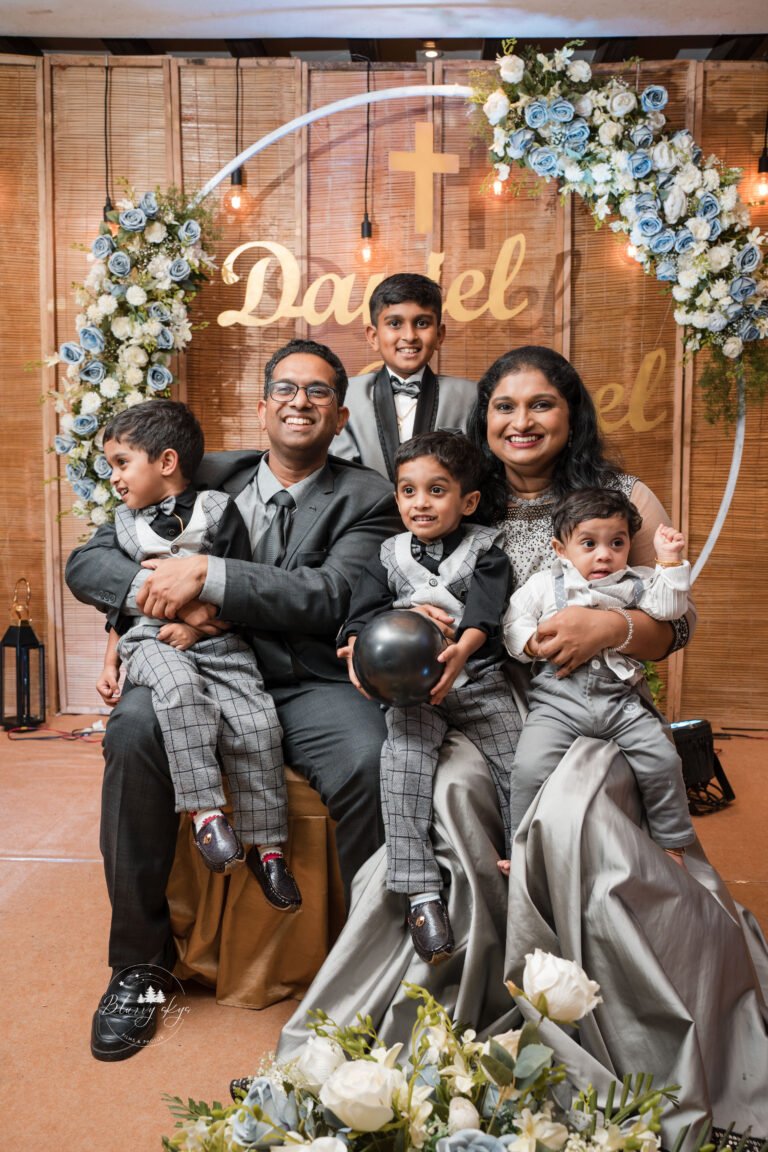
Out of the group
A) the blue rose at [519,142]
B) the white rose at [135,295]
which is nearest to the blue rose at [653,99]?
the blue rose at [519,142]

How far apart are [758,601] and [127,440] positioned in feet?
12.0

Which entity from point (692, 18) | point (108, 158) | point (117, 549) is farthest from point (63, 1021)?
point (692, 18)

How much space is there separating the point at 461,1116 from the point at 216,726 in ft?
4.74

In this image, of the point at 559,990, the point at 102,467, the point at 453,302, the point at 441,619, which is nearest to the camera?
the point at 559,990

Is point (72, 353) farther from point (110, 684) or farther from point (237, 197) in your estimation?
point (110, 684)

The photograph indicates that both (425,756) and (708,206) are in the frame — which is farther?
(708,206)

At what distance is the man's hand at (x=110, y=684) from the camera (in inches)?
110

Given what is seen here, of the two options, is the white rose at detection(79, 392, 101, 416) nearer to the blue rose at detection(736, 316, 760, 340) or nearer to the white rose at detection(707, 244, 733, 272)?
the white rose at detection(707, 244, 733, 272)

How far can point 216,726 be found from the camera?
2410 mm

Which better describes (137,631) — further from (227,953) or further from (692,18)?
(692,18)

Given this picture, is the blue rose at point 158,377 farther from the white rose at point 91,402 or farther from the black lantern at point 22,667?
the black lantern at point 22,667

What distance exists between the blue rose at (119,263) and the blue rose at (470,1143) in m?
4.20

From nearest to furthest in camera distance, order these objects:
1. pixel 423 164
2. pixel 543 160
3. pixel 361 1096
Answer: pixel 361 1096 → pixel 543 160 → pixel 423 164

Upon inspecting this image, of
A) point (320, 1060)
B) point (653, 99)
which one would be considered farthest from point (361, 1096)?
point (653, 99)
